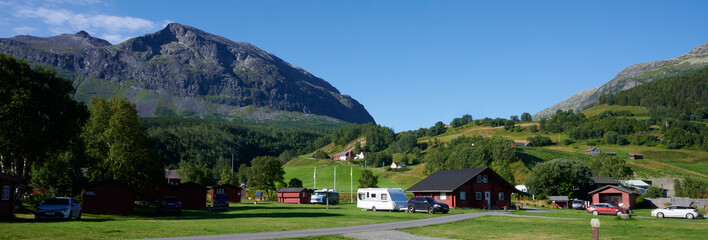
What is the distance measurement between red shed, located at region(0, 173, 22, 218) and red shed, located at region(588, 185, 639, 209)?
68170 mm

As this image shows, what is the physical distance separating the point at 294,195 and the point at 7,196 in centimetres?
5764

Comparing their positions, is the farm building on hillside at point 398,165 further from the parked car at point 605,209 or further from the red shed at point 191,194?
the parked car at point 605,209

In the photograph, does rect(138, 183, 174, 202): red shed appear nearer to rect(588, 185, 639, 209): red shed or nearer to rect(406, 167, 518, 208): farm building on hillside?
rect(406, 167, 518, 208): farm building on hillside

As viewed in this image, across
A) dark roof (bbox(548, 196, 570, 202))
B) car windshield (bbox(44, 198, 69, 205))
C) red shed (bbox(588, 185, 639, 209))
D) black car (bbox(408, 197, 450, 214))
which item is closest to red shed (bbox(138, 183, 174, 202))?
car windshield (bbox(44, 198, 69, 205))

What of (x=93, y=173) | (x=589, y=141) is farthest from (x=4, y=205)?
(x=589, y=141)

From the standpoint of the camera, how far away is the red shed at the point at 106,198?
1630 inches

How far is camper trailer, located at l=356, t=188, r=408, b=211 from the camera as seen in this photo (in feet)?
167

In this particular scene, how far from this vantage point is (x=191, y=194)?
2297 inches

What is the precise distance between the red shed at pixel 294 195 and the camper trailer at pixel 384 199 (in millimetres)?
35036

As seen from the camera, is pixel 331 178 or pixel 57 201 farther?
pixel 331 178

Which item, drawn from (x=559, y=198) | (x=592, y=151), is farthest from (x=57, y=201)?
(x=592, y=151)

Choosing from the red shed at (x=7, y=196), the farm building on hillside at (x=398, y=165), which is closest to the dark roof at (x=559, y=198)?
the red shed at (x=7, y=196)

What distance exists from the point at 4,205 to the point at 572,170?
75.6m

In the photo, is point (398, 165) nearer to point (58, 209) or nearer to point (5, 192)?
point (58, 209)
